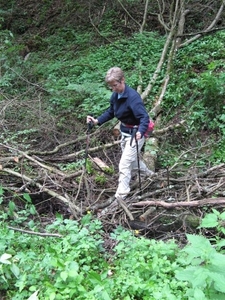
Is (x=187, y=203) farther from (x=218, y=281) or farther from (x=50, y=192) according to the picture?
(x=218, y=281)

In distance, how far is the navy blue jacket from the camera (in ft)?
14.6

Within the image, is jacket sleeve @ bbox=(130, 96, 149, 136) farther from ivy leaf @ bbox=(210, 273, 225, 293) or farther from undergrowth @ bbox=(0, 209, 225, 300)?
ivy leaf @ bbox=(210, 273, 225, 293)

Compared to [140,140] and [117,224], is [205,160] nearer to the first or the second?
[140,140]

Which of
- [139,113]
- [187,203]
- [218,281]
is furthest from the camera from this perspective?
[139,113]

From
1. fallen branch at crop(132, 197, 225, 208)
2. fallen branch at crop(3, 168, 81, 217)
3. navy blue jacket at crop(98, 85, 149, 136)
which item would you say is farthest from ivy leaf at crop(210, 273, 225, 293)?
fallen branch at crop(3, 168, 81, 217)

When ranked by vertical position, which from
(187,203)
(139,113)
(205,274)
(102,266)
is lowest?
(102,266)

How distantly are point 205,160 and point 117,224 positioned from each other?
2.19 metres

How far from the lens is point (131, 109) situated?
4.55 m

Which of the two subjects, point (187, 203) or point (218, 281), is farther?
point (187, 203)

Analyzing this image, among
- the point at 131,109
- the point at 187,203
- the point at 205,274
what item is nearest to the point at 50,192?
the point at 131,109

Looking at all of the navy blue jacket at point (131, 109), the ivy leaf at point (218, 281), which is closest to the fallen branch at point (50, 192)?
the navy blue jacket at point (131, 109)

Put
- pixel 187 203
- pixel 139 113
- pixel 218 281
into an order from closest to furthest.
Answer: pixel 218 281 < pixel 187 203 < pixel 139 113

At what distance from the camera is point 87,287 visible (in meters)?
3.05

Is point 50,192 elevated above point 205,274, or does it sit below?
below
